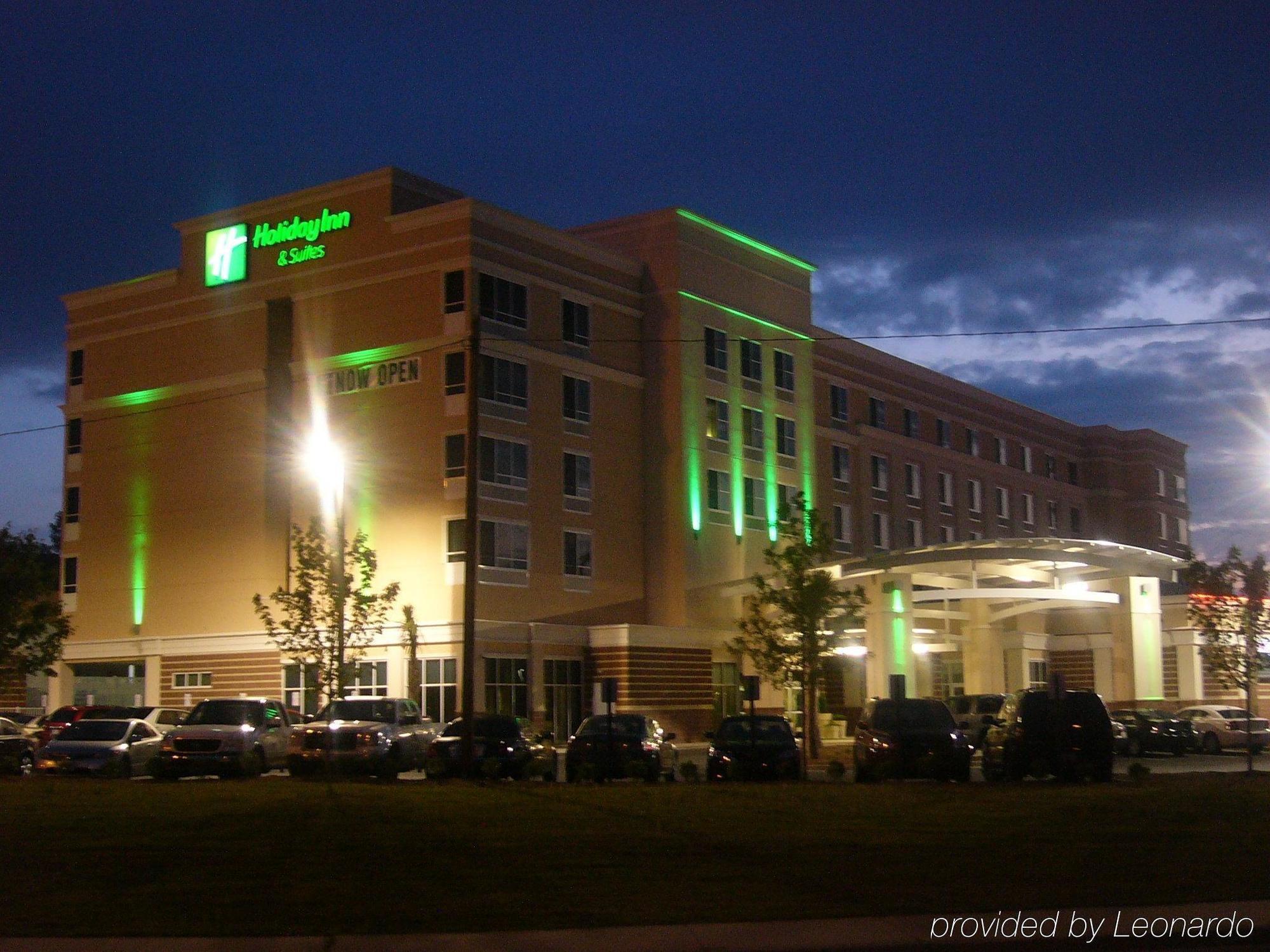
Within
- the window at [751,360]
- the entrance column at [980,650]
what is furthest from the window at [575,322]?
the entrance column at [980,650]

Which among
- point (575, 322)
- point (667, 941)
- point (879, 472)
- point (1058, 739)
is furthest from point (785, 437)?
point (667, 941)

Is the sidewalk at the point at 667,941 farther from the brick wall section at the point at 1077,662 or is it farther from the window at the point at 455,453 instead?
the brick wall section at the point at 1077,662

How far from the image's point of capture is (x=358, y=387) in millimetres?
61312

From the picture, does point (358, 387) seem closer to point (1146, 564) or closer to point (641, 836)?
point (1146, 564)

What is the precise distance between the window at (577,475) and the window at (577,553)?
1.56 meters

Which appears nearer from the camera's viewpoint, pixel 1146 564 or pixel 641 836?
pixel 641 836

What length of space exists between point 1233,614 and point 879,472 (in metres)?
28.6

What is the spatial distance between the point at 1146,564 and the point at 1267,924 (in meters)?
51.7

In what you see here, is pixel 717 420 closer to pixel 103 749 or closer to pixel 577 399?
pixel 577 399

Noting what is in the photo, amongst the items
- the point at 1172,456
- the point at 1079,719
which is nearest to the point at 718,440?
the point at 1079,719

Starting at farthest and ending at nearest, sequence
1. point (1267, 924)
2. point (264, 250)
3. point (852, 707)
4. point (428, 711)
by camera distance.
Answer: point (852, 707) → point (264, 250) → point (428, 711) → point (1267, 924)

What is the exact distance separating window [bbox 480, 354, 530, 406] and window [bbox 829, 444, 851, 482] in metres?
25.0

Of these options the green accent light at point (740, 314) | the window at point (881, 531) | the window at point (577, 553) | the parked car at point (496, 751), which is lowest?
the parked car at point (496, 751)

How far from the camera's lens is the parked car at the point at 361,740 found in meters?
32.7
